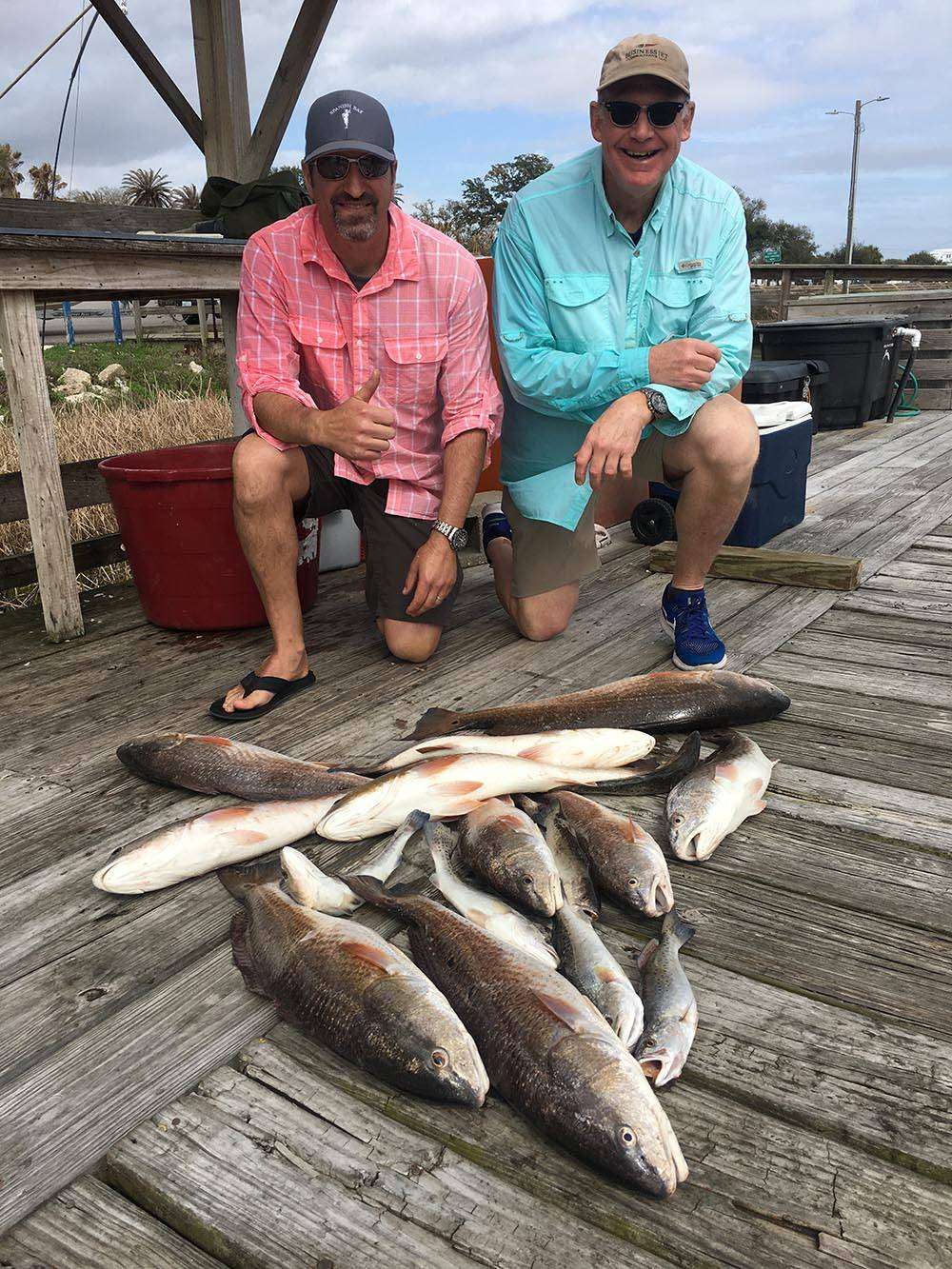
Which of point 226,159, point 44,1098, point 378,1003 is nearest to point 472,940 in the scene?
point 378,1003

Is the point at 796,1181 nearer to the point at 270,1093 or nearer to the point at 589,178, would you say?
the point at 270,1093

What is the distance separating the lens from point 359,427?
3.04 meters

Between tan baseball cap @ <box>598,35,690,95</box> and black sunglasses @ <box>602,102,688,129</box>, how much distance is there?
0.06 meters

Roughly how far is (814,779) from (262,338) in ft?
7.25

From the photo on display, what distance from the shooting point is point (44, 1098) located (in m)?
1.63

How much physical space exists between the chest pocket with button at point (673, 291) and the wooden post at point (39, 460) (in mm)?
2093

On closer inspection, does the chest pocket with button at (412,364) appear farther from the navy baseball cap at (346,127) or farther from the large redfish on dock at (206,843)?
the large redfish on dock at (206,843)

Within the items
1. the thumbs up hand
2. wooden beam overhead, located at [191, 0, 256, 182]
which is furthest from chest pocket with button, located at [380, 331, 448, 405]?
wooden beam overhead, located at [191, 0, 256, 182]

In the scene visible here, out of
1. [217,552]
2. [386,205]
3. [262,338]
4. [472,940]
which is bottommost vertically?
[472,940]

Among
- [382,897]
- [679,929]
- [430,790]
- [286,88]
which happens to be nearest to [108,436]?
[286,88]

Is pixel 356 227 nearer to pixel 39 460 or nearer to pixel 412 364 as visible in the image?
pixel 412 364

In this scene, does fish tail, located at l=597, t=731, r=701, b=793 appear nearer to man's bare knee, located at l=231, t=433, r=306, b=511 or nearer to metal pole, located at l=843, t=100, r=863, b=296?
man's bare knee, located at l=231, t=433, r=306, b=511

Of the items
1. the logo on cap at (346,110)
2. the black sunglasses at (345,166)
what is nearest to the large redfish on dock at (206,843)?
the black sunglasses at (345,166)

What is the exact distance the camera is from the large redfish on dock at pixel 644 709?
280 centimetres
